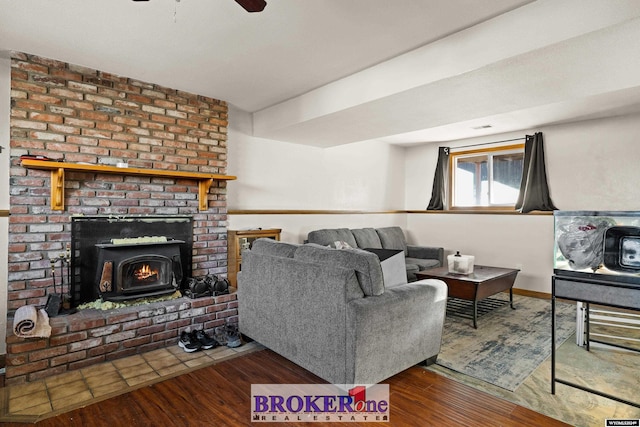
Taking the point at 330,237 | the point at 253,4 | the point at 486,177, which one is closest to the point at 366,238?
the point at 330,237

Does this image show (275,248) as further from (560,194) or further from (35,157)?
(560,194)

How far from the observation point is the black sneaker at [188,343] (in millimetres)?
2898

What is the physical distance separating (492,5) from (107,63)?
9.43 ft

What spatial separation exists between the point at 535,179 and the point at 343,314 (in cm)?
409

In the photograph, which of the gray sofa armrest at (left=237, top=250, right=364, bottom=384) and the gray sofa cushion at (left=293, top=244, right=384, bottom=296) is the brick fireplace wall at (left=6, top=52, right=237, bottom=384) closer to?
the gray sofa armrest at (left=237, top=250, right=364, bottom=384)

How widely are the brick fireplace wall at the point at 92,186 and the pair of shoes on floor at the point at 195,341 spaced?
0.43ft

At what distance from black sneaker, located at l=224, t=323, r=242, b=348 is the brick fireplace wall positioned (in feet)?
0.49

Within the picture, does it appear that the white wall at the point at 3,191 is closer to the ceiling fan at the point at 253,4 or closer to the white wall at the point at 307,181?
the white wall at the point at 307,181

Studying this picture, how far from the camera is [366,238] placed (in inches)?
205

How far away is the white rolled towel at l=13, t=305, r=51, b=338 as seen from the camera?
237cm

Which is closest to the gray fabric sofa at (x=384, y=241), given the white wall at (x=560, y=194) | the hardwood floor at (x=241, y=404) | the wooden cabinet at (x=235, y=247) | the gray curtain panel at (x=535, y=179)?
the white wall at (x=560, y=194)

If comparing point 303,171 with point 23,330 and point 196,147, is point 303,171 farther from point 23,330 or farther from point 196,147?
point 23,330

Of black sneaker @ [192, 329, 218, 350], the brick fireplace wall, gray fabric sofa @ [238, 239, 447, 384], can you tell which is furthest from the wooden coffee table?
black sneaker @ [192, 329, 218, 350]

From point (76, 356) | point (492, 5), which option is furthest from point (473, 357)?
point (76, 356)
